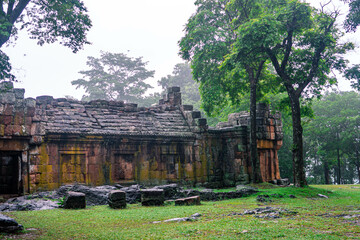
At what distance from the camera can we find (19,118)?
577 inches

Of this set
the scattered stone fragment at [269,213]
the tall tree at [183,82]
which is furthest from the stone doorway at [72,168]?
the tall tree at [183,82]

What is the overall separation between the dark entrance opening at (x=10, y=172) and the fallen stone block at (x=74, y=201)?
4582 mm

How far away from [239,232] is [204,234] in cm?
63

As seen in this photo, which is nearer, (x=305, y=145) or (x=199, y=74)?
(x=199, y=74)

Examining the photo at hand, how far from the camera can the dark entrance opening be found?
14.8 m

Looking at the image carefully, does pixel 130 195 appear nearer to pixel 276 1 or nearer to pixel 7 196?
pixel 7 196

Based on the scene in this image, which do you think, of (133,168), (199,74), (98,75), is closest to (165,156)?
(133,168)

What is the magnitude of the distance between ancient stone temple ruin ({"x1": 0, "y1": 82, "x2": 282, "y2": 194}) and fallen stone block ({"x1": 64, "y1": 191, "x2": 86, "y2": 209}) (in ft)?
13.2

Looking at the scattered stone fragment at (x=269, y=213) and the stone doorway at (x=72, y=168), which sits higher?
the stone doorway at (x=72, y=168)

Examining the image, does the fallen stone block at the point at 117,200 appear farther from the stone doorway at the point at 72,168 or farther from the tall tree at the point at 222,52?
the tall tree at the point at 222,52

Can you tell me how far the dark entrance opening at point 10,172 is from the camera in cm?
1484

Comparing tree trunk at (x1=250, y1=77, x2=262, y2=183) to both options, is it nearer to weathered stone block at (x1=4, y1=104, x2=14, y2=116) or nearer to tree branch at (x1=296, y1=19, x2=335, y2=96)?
tree branch at (x1=296, y1=19, x2=335, y2=96)

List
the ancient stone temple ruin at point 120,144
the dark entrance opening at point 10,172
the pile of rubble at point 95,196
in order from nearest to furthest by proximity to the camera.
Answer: the pile of rubble at point 95,196, the ancient stone temple ruin at point 120,144, the dark entrance opening at point 10,172

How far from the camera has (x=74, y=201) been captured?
11.3 m
